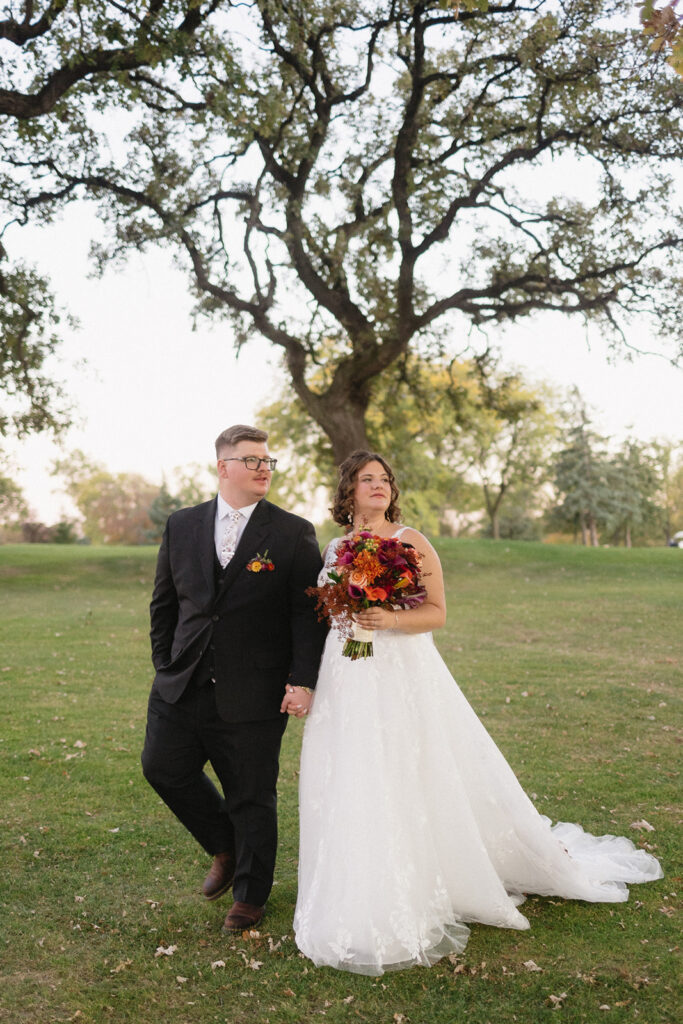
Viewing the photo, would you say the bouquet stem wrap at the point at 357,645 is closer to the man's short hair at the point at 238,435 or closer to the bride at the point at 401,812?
the bride at the point at 401,812

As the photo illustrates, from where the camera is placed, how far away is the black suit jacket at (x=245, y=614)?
16.8ft

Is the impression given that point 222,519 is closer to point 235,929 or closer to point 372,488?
point 372,488

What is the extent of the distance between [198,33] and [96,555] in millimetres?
20243

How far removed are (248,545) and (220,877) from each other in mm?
2154

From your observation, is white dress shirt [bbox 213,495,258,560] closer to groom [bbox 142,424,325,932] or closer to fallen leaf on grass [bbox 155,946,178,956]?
groom [bbox 142,424,325,932]

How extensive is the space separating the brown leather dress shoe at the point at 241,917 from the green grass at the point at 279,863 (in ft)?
0.33

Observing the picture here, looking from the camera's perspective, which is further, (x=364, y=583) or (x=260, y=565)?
(x=260, y=565)

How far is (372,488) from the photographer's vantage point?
17.7 feet

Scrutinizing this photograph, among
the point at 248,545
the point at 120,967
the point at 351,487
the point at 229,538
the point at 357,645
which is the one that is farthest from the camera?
the point at 351,487

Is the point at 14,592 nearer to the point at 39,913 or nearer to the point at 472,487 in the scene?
Result: the point at 39,913

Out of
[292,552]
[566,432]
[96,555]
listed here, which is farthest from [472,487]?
[292,552]

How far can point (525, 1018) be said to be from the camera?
414 cm

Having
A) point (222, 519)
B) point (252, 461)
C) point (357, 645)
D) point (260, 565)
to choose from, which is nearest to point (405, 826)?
point (357, 645)

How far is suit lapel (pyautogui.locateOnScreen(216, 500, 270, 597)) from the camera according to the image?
17.0 feet
